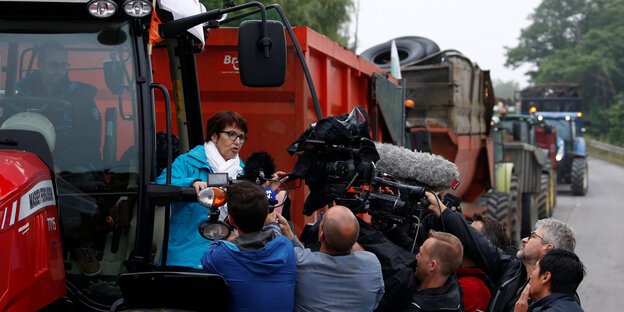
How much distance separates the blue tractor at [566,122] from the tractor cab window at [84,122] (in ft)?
61.6

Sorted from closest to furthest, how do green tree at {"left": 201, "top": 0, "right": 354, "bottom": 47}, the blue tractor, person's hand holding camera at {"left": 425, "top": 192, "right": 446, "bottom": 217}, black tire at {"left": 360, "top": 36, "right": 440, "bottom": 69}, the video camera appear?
1. the video camera
2. person's hand holding camera at {"left": 425, "top": 192, "right": 446, "bottom": 217}
3. black tire at {"left": 360, "top": 36, "right": 440, "bottom": 69}
4. green tree at {"left": 201, "top": 0, "right": 354, "bottom": 47}
5. the blue tractor

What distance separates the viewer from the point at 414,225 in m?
4.22

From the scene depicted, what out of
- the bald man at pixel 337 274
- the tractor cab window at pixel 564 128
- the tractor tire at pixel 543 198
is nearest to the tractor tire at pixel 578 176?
the tractor cab window at pixel 564 128

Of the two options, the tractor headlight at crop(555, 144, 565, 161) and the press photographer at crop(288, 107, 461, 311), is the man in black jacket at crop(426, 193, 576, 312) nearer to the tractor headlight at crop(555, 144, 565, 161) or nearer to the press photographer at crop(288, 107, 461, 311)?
the press photographer at crop(288, 107, 461, 311)

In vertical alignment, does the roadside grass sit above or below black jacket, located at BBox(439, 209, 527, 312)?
below

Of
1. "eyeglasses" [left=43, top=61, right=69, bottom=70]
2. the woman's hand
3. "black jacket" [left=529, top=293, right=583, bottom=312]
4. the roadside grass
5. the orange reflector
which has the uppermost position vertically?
"eyeglasses" [left=43, top=61, right=69, bottom=70]

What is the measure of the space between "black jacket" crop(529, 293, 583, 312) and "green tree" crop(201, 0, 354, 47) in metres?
13.3

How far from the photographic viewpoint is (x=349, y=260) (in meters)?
3.40

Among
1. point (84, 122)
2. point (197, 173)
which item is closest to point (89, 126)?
point (84, 122)

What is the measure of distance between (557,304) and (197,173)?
1.94m

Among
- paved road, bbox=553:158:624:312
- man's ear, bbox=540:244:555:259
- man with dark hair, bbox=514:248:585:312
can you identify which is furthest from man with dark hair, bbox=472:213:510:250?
paved road, bbox=553:158:624:312

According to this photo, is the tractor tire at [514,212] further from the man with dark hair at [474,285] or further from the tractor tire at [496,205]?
the man with dark hair at [474,285]

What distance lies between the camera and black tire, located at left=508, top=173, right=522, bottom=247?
12.6 metres

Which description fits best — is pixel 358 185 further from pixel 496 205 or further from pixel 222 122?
pixel 496 205
